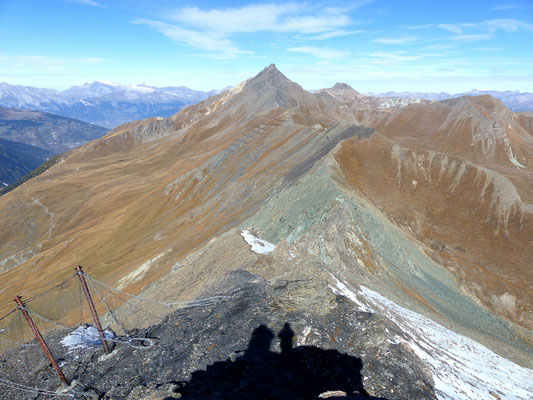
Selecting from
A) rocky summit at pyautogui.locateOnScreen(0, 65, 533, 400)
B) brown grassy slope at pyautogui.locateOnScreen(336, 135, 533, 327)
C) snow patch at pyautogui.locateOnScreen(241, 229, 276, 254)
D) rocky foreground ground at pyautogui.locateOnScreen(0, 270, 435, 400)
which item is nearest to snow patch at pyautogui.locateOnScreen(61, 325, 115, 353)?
rocky summit at pyautogui.locateOnScreen(0, 65, 533, 400)

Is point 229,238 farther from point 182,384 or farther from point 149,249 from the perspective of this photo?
point 149,249

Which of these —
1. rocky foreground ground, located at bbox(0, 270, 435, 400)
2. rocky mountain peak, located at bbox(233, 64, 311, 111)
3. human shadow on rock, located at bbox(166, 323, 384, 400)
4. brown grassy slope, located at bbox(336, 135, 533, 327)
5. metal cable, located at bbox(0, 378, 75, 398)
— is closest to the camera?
human shadow on rock, located at bbox(166, 323, 384, 400)

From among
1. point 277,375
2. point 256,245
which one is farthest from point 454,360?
point 256,245

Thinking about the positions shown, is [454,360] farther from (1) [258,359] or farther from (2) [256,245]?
(2) [256,245]

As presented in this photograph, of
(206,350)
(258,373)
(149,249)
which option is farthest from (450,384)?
(149,249)

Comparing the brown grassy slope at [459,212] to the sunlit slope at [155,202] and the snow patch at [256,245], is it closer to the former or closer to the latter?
the sunlit slope at [155,202]

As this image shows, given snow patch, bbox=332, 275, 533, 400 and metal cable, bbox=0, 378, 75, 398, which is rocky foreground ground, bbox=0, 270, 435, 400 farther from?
snow patch, bbox=332, 275, 533, 400
